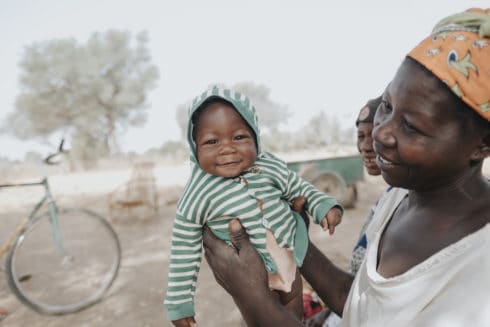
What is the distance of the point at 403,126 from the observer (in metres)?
1.02

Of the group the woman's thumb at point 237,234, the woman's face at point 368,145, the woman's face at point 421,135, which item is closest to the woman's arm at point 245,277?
the woman's thumb at point 237,234

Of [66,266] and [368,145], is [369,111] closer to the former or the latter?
[368,145]

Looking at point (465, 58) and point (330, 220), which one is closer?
point (465, 58)

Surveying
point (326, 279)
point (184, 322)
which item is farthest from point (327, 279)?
point (184, 322)

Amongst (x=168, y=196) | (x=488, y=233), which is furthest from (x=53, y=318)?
(x=168, y=196)

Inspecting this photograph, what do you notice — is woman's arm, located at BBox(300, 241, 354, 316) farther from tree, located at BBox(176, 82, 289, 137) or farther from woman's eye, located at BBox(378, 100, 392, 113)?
tree, located at BBox(176, 82, 289, 137)

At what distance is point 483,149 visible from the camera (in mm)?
1012

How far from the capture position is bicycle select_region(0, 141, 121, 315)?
4.14 meters

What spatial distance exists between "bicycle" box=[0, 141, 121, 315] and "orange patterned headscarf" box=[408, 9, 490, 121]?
13.9 ft

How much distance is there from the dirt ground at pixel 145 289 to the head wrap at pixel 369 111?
3130 mm

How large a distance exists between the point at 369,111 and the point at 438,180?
4.58 feet

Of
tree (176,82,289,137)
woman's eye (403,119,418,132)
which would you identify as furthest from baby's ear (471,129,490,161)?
tree (176,82,289,137)

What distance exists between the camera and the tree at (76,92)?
94.0 feet

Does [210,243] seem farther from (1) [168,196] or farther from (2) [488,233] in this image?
(1) [168,196]
